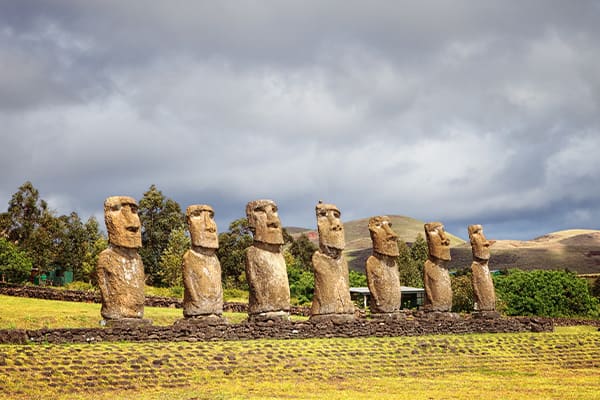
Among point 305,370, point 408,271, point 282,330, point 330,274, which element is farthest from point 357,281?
point 305,370

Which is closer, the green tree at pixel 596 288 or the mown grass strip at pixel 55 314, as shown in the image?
the mown grass strip at pixel 55 314

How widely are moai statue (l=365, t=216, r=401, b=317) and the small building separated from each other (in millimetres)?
19931

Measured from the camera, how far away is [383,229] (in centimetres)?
2675

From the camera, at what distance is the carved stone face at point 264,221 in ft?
74.7

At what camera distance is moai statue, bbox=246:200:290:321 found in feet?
73.0

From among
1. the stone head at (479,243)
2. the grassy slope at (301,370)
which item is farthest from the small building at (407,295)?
the grassy slope at (301,370)

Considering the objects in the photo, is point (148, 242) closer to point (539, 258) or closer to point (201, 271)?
point (201, 271)

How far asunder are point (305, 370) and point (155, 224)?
43.2m

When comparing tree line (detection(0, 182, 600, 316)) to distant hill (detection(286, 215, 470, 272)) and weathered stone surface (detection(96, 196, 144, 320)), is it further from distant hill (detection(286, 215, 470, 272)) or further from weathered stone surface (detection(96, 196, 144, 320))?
distant hill (detection(286, 215, 470, 272))

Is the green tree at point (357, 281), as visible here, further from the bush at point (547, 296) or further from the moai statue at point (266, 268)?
the moai statue at point (266, 268)

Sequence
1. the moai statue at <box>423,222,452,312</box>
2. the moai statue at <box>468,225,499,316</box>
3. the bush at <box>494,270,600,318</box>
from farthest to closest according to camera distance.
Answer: the bush at <box>494,270,600,318</box>
the moai statue at <box>468,225,499,316</box>
the moai statue at <box>423,222,452,312</box>

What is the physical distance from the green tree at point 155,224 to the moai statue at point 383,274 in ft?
112

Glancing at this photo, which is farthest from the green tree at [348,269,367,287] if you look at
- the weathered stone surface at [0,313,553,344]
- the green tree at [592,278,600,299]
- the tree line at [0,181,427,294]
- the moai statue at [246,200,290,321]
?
the moai statue at [246,200,290,321]

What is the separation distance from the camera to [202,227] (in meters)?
21.7
